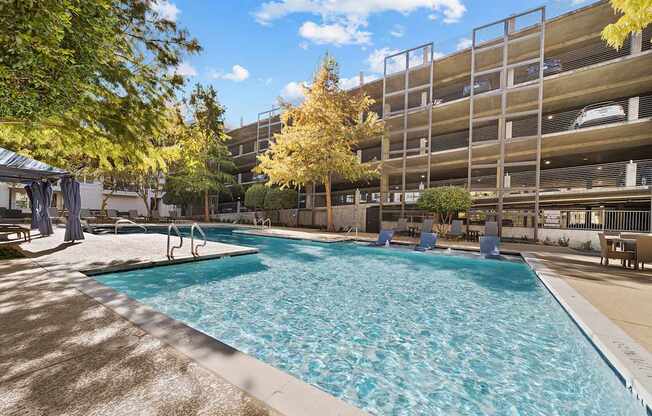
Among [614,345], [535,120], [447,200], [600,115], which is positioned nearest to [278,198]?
[447,200]

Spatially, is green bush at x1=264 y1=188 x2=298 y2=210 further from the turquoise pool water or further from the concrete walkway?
the concrete walkway

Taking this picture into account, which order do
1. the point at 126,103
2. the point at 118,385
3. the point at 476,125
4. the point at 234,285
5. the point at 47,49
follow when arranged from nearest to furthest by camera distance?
the point at 118,385, the point at 47,49, the point at 234,285, the point at 126,103, the point at 476,125

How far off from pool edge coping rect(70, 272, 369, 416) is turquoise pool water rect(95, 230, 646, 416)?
1.03 metres

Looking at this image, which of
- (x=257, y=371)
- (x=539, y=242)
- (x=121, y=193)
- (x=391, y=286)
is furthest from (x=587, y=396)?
(x=121, y=193)

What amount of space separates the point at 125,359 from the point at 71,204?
10557 millimetres

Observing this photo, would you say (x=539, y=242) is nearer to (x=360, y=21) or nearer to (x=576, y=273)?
(x=576, y=273)

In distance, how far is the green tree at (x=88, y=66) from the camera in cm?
424

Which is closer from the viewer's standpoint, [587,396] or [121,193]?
[587,396]

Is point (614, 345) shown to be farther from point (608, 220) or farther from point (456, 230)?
point (608, 220)

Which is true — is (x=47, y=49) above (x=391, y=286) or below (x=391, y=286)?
above

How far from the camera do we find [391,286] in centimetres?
691

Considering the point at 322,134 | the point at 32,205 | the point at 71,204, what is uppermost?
the point at 322,134

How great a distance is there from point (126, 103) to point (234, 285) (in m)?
5.41

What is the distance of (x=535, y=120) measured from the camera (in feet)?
58.4
